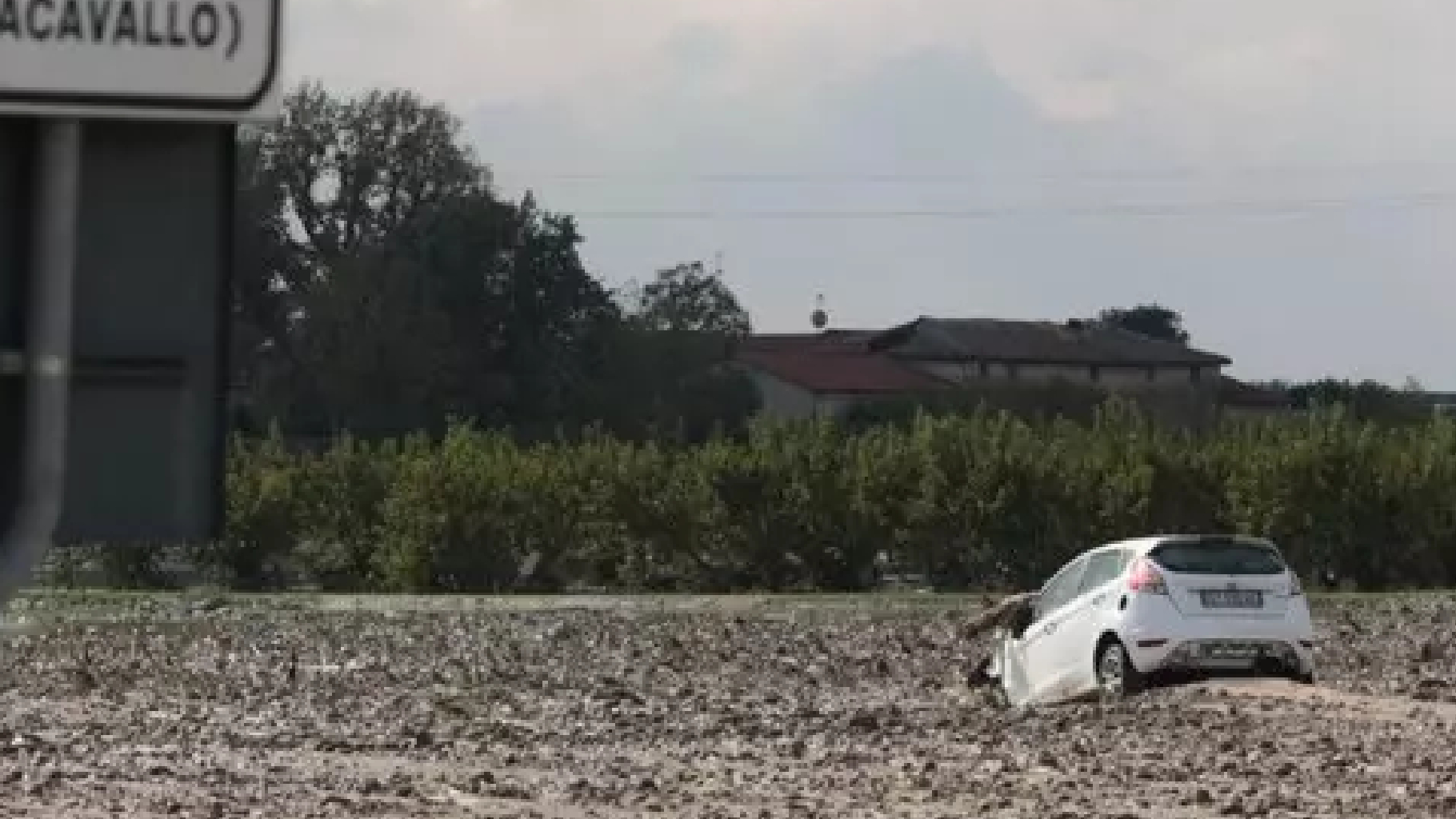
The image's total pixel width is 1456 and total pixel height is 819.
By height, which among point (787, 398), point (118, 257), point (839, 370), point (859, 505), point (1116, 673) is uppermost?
point (839, 370)

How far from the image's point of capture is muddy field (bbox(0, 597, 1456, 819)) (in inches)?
661

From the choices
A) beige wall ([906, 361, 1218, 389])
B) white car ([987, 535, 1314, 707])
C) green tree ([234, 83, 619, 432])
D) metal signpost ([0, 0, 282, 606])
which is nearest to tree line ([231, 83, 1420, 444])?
green tree ([234, 83, 619, 432])

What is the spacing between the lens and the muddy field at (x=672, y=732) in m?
16.8

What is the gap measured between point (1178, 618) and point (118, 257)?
21989 mm

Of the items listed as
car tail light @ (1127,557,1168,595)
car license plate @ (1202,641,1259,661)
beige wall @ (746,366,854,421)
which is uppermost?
beige wall @ (746,366,854,421)

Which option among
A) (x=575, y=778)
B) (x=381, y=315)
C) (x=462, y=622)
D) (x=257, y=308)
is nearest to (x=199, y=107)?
(x=575, y=778)

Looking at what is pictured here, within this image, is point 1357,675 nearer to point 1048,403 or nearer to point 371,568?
point 371,568

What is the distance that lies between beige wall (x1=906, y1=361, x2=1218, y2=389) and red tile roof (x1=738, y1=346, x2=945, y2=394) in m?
1.95

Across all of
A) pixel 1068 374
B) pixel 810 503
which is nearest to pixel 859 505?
pixel 810 503

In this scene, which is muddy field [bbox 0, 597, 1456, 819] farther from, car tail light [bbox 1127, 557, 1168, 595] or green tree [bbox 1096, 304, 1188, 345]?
green tree [bbox 1096, 304, 1188, 345]

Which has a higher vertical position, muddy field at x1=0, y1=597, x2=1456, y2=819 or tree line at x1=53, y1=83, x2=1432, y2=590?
tree line at x1=53, y1=83, x2=1432, y2=590

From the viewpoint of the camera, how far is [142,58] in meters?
3.11

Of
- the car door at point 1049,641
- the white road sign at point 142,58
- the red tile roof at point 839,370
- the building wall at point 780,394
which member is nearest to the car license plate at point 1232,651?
the car door at point 1049,641

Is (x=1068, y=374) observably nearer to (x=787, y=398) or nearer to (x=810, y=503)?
(x=787, y=398)
